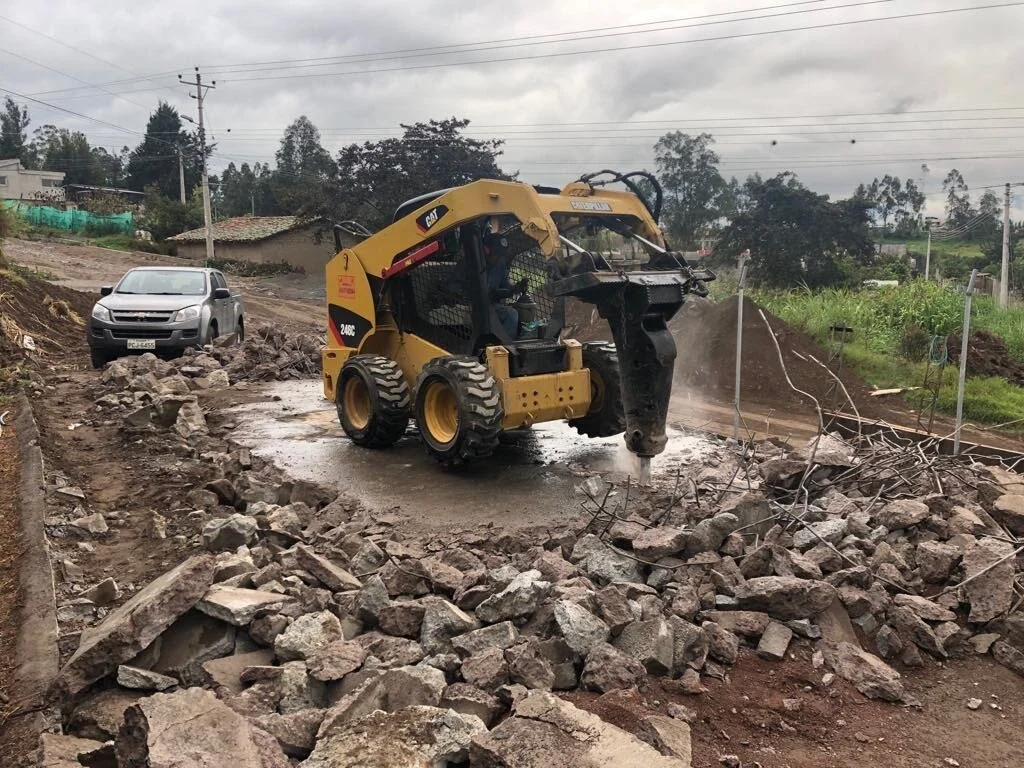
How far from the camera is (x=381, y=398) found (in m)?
8.69

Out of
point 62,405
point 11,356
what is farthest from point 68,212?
point 62,405

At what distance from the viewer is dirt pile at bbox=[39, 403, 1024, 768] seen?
10.3 ft

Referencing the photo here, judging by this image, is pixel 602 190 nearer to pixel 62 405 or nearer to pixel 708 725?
pixel 708 725

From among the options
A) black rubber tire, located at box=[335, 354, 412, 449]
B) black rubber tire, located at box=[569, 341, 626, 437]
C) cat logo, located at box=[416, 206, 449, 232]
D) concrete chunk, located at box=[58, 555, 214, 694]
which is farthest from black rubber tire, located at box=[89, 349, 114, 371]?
concrete chunk, located at box=[58, 555, 214, 694]

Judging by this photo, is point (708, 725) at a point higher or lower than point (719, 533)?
lower

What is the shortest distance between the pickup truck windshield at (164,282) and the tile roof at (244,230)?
26640 millimetres

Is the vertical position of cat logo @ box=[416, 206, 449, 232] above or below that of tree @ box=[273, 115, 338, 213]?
below

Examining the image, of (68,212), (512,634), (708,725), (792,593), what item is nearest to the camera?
(708,725)

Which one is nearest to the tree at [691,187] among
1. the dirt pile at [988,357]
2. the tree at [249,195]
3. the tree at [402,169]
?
the tree at [402,169]

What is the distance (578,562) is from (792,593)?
127 centimetres

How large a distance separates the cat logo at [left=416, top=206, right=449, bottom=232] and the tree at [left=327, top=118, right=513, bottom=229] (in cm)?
2796

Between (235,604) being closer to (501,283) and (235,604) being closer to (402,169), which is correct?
(501,283)

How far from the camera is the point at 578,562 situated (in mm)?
5035

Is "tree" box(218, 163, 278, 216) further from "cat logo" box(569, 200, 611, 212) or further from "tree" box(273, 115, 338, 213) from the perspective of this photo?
"cat logo" box(569, 200, 611, 212)
